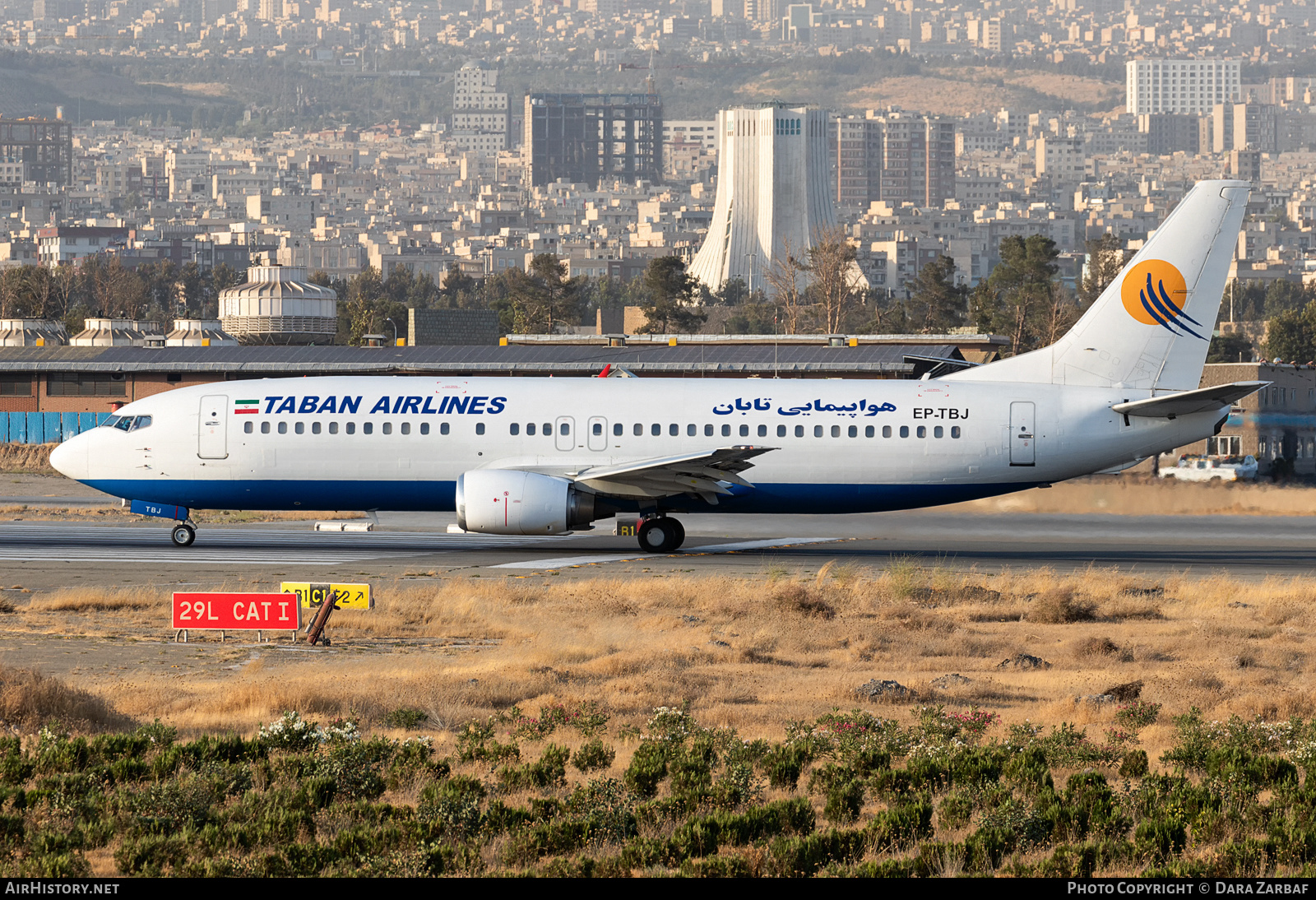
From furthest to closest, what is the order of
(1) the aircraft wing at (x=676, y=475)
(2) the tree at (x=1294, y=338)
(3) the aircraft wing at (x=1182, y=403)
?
1. (2) the tree at (x=1294, y=338)
2. (1) the aircraft wing at (x=676, y=475)
3. (3) the aircraft wing at (x=1182, y=403)

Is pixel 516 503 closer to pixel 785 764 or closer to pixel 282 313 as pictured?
pixel 785 764

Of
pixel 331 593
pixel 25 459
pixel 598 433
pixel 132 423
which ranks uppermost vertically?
pixel 132 423

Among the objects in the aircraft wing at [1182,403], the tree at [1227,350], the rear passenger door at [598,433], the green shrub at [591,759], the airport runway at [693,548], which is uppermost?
the tree at [1227,350]

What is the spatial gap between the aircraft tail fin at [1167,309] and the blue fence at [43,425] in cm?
6209

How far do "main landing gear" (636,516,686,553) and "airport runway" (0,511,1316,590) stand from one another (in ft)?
1.10

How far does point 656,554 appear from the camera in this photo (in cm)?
4431

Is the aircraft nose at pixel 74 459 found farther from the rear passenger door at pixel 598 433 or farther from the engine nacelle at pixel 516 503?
the rear passenger door at pixel 598 433

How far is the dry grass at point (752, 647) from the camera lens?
77.4ft

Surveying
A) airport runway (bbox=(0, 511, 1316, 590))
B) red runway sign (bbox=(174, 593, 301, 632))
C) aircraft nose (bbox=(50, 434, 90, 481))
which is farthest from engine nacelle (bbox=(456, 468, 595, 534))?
red runway sign (bbox=(174, 593, 301, 632))

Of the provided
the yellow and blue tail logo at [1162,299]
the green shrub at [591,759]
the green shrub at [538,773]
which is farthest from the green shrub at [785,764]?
the yellow and blue tail logo at [1162,299]

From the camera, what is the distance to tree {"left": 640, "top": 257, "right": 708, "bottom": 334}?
15900 cm

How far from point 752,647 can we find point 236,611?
351 inches

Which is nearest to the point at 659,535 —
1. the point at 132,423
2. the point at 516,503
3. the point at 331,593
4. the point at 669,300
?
the point at 516,503
